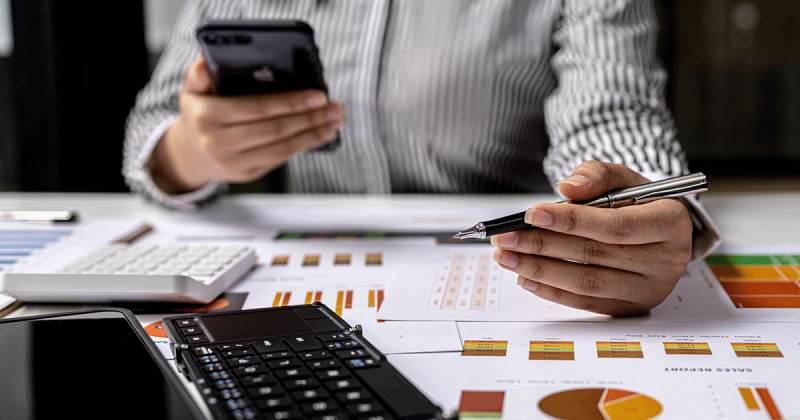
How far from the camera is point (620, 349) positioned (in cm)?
39

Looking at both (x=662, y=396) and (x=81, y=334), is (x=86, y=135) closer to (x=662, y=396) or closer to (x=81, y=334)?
(x=81, y=334)

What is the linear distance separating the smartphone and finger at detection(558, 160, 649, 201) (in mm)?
305

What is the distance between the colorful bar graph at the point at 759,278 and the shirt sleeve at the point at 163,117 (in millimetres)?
592

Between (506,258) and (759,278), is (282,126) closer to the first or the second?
(506,258)

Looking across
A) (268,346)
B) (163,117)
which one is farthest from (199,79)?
(268,346)

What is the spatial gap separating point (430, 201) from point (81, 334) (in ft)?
1.80

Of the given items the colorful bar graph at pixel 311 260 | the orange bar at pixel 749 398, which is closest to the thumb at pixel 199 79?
the colorful bar graph at pixel 311 260

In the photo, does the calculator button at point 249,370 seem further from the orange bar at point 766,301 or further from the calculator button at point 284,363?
the orange bar at point 766,301

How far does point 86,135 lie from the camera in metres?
1.86

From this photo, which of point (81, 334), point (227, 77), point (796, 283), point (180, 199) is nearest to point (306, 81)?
point (227, 77)

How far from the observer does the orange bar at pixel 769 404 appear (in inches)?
12.0

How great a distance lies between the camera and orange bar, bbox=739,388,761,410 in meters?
0.31

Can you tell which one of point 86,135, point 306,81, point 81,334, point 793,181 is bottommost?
A: point 793,181

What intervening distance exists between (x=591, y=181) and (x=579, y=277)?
0.07 m
